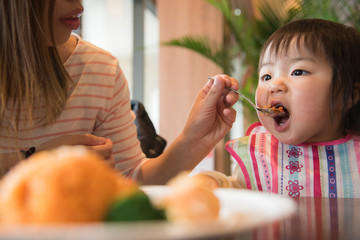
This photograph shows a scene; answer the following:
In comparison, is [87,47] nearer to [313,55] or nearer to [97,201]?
[313,55]

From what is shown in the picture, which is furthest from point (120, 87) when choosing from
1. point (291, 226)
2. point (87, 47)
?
point (291, 226)

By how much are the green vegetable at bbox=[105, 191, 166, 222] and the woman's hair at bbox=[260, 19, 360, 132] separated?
3.51 feet

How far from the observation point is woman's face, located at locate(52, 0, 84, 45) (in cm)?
109

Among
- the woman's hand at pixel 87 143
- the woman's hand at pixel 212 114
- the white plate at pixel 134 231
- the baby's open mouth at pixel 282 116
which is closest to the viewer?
the white plate at pixel 134 231

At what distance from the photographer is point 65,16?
1108 mm

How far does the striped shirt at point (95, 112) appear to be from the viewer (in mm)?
1236

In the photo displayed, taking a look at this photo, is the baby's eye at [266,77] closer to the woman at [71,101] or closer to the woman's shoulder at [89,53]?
the woman at [71,101]

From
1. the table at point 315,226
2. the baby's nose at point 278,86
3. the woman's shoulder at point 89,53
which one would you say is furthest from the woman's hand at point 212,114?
the table at point 315,226

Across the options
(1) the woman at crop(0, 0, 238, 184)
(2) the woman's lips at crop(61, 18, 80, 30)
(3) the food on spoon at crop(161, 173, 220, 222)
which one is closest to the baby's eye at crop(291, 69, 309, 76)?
(1) the woman at crop(0, 0, 238, 184)

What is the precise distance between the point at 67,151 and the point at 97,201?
6 cm

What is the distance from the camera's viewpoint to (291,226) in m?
0.52

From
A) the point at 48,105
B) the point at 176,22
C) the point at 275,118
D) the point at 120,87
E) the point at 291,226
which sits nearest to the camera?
the point at 291,226

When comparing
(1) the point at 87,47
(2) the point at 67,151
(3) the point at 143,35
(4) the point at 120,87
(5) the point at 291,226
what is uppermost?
(3) the point at 143,35

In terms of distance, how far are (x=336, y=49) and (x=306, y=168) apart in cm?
40
